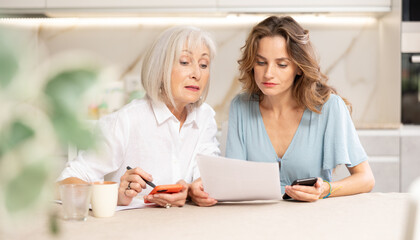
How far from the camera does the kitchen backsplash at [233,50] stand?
11.3ft

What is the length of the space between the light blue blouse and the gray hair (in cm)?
34

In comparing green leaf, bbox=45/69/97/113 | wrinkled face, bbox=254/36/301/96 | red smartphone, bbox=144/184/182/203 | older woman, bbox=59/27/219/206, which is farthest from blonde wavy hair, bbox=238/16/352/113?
green leaf, bbox=45/69/97/113

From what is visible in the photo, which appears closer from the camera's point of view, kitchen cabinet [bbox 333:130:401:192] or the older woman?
the older woman

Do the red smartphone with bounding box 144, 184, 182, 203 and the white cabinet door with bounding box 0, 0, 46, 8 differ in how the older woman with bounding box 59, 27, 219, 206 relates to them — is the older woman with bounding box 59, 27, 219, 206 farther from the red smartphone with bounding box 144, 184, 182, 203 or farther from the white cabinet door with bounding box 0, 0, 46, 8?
the white cabinet door with bounding box 0, 0, 46, 8

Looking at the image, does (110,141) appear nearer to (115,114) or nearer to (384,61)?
(115,114)

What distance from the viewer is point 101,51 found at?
3.48 meters

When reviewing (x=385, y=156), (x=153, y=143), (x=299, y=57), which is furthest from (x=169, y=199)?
(x=385, y=156)

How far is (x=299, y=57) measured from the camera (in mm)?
1764

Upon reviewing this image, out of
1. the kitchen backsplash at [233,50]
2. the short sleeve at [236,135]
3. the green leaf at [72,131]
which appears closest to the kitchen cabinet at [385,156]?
the kitchen backsplash at [233,50]

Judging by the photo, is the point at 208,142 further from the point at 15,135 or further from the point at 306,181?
the point at 15,135

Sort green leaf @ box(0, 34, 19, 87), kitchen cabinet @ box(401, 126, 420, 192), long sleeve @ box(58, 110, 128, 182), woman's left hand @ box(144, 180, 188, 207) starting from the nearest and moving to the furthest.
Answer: green leaf @ box(0, 34, 19, 87)
woman's left hand @ box(144, 180, 188, 207)
long sleeve @ box(58, 110, 128, 182)
kitchen cabinet @ box(401, 126, 420, 192)

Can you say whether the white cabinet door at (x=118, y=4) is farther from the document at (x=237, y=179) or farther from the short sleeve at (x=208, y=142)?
the document at (x=237, y=179)

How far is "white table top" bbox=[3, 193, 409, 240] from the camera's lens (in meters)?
0.99

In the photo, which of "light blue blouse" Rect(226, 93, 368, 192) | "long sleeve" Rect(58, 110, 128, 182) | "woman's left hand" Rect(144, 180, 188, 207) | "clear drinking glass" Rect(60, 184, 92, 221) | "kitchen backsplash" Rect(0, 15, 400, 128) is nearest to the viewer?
"clear drinking glass" Rect(60, 184, 92, 221)
